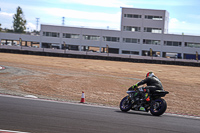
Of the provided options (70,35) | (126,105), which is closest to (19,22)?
(70,35)

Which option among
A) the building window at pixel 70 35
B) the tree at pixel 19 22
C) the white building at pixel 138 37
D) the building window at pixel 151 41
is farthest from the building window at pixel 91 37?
the tree at pixel 19 22

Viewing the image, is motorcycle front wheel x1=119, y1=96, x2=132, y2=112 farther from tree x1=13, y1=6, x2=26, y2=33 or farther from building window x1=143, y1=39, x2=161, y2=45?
tree x1=13, y1=6, x2=26, y2=33

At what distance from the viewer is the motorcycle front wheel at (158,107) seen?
34.8 feet

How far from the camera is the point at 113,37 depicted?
80000mm

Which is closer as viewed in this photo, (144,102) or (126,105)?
(144,102)

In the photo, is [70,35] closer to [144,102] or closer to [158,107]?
[144,102]

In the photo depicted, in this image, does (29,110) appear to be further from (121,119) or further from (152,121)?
(152,121)

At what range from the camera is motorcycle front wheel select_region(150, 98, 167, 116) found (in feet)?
34.8

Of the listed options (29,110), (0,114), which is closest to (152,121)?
(29,110)

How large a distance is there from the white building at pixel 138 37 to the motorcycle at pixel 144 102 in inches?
2642

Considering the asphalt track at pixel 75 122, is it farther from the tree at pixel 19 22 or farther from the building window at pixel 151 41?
the tree at pixel 19 22

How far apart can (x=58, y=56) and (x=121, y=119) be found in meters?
46.1

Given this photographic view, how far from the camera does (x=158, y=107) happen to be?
10852 mm

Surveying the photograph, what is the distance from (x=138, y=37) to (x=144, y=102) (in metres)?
68.3
